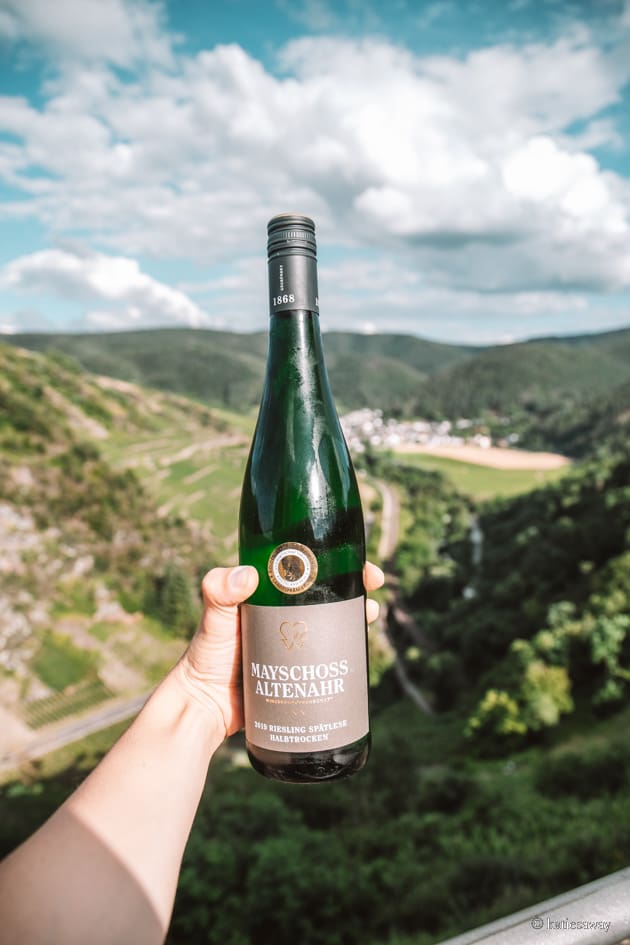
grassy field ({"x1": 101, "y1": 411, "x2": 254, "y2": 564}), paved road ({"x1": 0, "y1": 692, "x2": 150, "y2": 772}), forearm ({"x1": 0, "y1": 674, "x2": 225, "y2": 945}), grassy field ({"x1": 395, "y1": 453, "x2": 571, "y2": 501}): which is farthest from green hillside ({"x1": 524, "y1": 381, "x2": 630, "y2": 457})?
forearm ({"x1": 0, "y1": 674, "x2": 225, "y2": 945})

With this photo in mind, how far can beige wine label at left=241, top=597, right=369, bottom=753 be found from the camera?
2.15m

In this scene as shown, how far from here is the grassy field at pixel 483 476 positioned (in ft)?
220

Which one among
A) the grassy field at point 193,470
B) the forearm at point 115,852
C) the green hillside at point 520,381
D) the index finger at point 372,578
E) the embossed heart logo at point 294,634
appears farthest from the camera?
the green hillside at point 520,381

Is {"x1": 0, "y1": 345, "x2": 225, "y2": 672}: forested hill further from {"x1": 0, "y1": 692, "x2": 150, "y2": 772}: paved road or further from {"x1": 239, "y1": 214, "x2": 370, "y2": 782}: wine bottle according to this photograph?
{"x1": 239, "y1": 214, "x2": 370, "y2": 782}: wine bottle

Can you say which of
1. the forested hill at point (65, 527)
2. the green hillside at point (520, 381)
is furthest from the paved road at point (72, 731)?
the green hillside at point (520, 381)

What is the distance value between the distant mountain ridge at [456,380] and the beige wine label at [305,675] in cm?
7615

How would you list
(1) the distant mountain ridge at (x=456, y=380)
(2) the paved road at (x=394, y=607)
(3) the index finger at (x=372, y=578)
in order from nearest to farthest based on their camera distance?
1. (3) the index finger at (x=372, y=578)
2. (2) the paved road at (x=394, y=607)
3. (1) the distant mountain ridge at (x=456, y=380)

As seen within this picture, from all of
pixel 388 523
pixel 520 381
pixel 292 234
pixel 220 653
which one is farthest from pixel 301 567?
pixel 520 381

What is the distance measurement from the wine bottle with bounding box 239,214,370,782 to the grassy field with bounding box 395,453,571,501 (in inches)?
2519

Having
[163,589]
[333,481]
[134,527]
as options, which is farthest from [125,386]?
[333,481]

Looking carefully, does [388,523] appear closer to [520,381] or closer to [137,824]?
[137,824]

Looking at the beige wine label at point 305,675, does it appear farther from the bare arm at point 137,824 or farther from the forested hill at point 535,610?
the forested hill at point 535,610

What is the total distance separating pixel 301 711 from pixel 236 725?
0.46 metres

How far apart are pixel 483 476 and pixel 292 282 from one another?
242 feet
